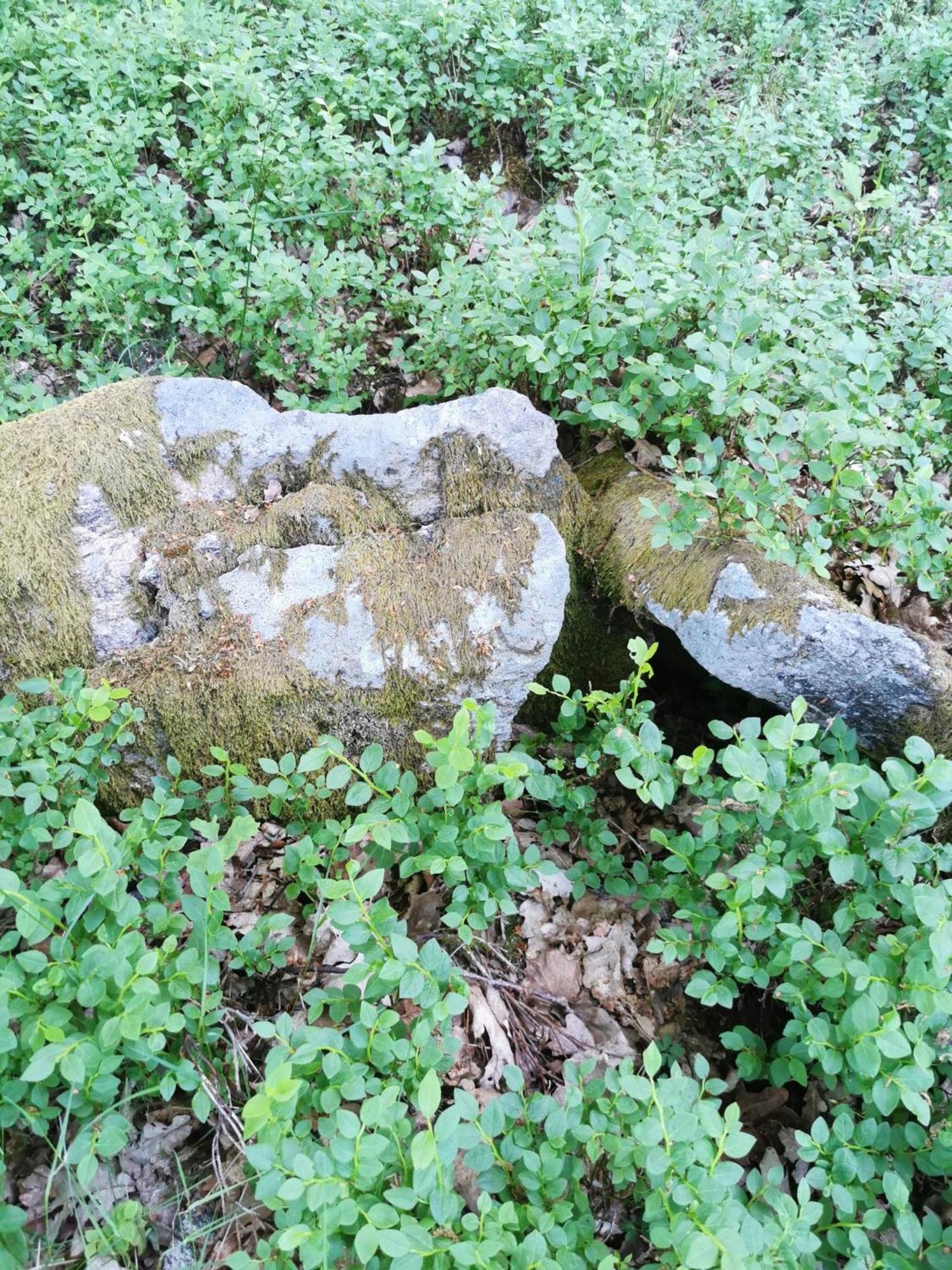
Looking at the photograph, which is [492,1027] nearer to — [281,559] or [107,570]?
[281,559]

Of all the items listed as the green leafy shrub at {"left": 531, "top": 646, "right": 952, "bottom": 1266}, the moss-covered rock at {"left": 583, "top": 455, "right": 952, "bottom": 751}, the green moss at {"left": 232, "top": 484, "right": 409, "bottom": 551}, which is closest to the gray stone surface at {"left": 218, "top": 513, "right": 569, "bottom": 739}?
the green moss at {"left": 232, "top": 484, "right": 409, "bottom": 551}

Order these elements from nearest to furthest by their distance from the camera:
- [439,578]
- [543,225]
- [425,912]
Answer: [425,912] → [439,578] → [543,225]

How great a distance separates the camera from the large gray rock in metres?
2.76

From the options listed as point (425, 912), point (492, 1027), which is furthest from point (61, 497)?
point (492, 1027)

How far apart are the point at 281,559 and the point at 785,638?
1.84m

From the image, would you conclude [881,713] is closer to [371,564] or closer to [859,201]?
[371,564]

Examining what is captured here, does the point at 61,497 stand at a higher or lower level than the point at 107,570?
higher

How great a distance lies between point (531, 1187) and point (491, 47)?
6.13 m

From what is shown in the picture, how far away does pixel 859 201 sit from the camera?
407cm

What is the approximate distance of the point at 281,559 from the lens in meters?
2.95

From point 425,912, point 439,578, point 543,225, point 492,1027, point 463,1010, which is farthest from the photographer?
point 543,225

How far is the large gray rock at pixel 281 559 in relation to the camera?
2760 millimetres

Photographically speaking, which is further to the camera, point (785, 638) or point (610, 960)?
point (610, 960)

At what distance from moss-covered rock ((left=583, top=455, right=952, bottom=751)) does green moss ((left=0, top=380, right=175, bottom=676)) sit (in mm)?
1894
